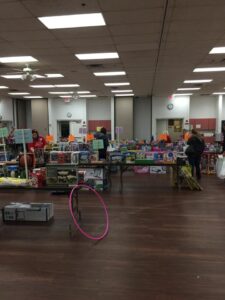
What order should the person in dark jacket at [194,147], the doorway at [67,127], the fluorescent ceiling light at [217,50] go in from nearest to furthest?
the fluorescent ceiling light at [217,50], the person in dark jacket at [194,147], the doorway at [67,127]

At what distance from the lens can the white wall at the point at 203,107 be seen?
14.4 meters

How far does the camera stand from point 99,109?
15.2 meters

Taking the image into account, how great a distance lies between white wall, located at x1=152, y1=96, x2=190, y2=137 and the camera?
1424 cm

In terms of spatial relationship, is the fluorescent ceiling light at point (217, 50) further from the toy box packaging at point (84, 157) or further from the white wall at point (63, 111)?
the white wall at point (63, 111)

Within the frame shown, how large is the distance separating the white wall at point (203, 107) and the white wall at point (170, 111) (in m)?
0.52

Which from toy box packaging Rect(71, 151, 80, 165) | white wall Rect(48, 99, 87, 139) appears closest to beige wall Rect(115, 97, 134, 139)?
white wall Rect(48, 99, 87, 139)

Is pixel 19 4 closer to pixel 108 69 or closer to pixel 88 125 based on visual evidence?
pixel 108 69

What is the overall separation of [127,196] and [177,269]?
3.25 metres

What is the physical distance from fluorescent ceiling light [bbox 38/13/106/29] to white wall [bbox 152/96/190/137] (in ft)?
34.8

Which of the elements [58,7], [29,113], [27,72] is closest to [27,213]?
[58,7]

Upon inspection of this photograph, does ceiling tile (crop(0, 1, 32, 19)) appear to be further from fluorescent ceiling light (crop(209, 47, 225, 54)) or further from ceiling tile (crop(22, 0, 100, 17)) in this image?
fluorescent ceiling light (crop(209, 47, 225, 54))

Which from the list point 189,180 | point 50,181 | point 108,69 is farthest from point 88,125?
point 50,181

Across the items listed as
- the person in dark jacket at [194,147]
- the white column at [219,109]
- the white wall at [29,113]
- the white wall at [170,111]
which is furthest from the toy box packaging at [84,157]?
the white wall at [29,113]

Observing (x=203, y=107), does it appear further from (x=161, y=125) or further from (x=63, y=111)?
(x=63, y=111)
